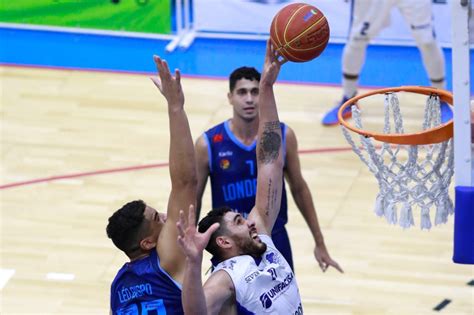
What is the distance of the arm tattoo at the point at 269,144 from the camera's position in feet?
18.4

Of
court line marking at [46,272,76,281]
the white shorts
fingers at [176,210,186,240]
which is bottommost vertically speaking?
court line marking at [46,272,76,281]

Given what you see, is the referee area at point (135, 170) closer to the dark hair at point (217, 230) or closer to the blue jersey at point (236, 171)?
the blue jersey at point (236, 171)

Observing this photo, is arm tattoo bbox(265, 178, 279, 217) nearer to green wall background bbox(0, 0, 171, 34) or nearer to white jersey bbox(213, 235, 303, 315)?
white jersey bbox(213, 235, 303, 315)

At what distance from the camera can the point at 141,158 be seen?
991cm

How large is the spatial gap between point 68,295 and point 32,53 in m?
5.38

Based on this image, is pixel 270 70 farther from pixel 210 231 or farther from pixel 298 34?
pixel 210 231

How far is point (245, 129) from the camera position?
21.7 feet

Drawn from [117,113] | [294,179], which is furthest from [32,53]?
[294,179]

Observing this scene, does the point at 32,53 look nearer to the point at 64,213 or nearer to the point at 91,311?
the point at 64,213

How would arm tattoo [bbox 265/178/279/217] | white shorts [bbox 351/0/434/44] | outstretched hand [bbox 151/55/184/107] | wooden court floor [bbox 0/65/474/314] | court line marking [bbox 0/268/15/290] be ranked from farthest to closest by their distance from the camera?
1. white shorts [bbox 351/0/434/44]
2. court line marking [bbox 0/268/15/290]
3. wooden court floor [bbox 0/65/474/314]
4. arm tattoo [bbox 265/178/279/217]
5. outstretched hand [bbox 151/55/184/107]

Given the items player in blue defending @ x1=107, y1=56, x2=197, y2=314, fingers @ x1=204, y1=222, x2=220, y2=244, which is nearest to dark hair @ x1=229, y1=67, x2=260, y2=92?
player in blue defending @ x1=107, y1=56, x2=197, y2=314

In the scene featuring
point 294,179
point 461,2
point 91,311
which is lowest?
point 91,311

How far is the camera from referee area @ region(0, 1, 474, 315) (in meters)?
7.81

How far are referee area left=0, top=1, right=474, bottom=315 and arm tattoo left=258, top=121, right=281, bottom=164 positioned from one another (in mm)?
2193
